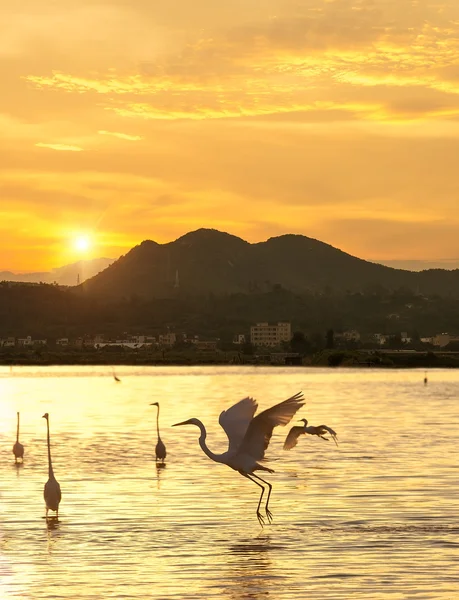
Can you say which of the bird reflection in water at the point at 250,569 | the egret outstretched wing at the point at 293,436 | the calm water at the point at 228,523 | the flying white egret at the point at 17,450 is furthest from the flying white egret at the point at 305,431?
the bird reflection in water at the point at 250,569

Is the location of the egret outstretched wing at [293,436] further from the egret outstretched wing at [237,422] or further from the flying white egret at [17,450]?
the egret outstretched wing at [237,422]

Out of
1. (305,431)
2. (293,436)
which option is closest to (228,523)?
(305,431)

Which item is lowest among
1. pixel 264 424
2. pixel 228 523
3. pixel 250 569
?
pixel 250 569

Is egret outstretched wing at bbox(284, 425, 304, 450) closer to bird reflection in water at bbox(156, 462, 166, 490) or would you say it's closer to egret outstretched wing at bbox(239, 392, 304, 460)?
bird reflection in water at bbox(156, 462, 166, 490)

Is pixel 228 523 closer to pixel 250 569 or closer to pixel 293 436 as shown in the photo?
pixel 250 569

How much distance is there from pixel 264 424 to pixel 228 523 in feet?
7.88

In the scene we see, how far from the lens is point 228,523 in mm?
23000

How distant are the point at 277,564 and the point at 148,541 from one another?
2.83m

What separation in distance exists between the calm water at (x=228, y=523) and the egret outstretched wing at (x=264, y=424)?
4.68 feet

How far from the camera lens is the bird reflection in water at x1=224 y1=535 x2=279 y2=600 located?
55.9ft

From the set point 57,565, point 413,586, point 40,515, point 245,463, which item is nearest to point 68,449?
point 40,515

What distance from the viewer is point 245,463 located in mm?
22281

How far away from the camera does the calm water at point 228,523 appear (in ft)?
57.1

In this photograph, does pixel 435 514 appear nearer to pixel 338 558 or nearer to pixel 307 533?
pixel 307 533
